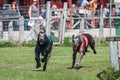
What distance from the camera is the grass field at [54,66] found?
531 inches

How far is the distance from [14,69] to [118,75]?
3624 mm

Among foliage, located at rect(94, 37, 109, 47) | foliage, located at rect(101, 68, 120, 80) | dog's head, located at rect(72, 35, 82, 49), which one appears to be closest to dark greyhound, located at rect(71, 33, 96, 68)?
dog's head, located at rect(72, 35, 82, 49)

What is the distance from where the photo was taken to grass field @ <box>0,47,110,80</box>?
13.5 meters

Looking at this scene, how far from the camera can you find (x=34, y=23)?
82.4 feet

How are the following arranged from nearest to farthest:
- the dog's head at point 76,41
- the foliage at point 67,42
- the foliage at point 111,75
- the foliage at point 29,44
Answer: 1. the foliage at point 111,75
2. the dog's head at point 76,41
3. the foliage at point 29,44
4. the foliage at point 67,42

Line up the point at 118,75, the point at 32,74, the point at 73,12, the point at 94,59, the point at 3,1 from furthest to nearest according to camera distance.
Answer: the point at 3,1 < the point at 73,12 < the point at 94,59 < the point at 32,74 < the point at 118,75

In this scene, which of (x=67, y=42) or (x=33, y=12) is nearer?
(x=67, y=42)

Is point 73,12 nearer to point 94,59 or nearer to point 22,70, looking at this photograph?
point 94,59

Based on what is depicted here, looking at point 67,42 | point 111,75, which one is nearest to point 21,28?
point 67,42

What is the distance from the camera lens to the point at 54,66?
52.6 feet

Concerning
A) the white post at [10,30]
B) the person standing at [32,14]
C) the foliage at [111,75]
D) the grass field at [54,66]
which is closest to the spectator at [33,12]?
the person standing at [32,14]

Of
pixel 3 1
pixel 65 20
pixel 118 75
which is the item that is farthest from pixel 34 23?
pixel 118 75

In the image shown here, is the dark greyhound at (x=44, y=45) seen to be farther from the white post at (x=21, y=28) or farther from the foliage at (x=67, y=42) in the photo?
the white post at (x=21, y=28)

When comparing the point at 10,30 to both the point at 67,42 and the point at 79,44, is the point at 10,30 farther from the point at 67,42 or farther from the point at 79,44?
the point at 79,44
